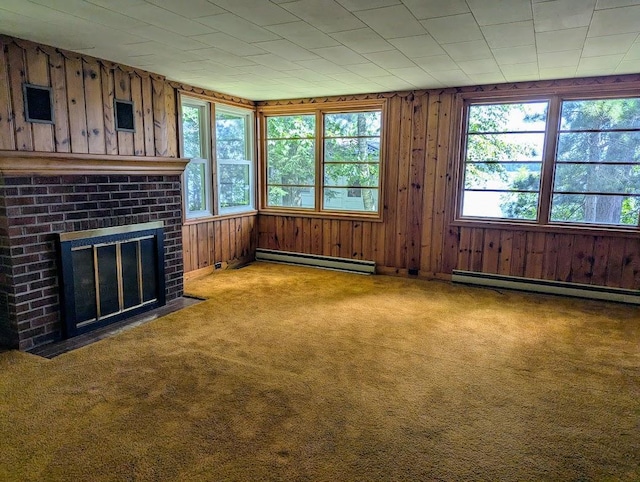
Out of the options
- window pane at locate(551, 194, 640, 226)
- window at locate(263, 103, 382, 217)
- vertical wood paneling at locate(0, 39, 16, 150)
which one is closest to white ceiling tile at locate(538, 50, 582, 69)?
window pane at locate(551, 194, 640, 226)

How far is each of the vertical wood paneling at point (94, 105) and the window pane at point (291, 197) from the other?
291cm

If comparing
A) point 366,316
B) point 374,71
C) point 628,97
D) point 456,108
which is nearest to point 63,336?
point 366,316

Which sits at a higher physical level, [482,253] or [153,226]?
[153,226]

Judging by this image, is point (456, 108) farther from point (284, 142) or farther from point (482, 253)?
point (284, 142)

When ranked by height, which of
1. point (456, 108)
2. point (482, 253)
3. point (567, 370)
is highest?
point (456, 108)

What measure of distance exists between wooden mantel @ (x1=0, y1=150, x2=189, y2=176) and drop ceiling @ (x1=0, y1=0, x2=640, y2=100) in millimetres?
832

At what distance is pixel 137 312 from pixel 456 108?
4.10m

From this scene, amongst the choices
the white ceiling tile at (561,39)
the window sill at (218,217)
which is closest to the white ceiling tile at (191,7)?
the white ceiling tile at (561,39)

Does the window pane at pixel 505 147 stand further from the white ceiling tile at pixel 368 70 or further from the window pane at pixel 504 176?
the white ceiling tile at pixel 368 70

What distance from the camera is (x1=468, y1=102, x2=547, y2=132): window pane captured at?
4746 mm

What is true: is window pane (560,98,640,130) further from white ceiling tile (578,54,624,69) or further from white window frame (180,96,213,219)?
white window frame (180,96,213,219)

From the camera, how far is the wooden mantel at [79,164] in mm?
3023

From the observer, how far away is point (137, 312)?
161 inches

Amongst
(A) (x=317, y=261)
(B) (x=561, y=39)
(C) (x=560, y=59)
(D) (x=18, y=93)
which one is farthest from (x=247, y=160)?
(B) (x=561, y=39)
